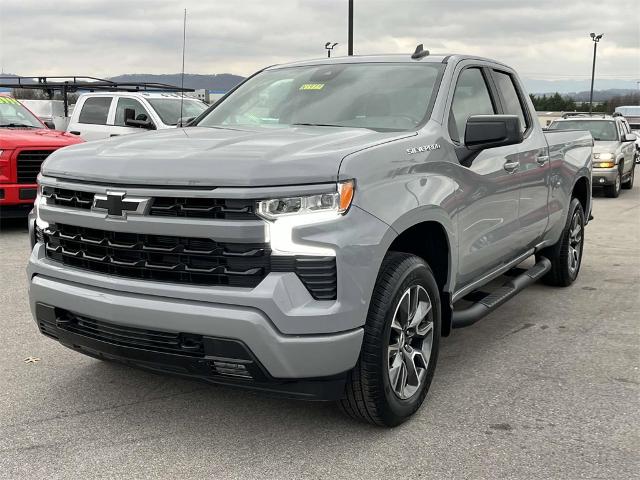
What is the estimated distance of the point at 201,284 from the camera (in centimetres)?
300

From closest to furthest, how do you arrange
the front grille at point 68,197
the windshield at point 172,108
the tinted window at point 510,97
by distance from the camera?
the front grille at point 68,197 < the tinted window at point 510,97 < the windshield at point 172,108

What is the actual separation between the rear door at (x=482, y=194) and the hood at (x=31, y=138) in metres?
6.08

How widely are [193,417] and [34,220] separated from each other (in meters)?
1.37

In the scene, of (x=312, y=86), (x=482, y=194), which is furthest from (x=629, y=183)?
(x=312, y=86)

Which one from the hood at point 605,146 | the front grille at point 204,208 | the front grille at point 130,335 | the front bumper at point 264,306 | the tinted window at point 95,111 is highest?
the tinted window at point 95,111

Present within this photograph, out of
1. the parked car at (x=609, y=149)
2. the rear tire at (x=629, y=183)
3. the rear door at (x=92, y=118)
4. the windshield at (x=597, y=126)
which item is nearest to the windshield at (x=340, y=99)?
the rear door at (x=92, y=118)

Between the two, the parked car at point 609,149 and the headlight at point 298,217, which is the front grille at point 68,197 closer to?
the headlight at point 298,217

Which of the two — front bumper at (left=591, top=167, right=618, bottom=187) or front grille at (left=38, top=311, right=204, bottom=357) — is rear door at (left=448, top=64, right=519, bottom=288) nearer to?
front grille at (left=38, top=311, right=204, bottom=357)

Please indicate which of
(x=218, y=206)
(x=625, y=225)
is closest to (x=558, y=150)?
(x=218, y=206)

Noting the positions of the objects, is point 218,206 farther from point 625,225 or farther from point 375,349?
point 625,225

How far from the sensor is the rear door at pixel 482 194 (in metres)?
4.07

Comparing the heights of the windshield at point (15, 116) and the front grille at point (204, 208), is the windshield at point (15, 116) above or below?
above

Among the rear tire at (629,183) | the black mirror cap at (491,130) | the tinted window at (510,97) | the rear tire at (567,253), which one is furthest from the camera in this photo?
the rear tire at (629,183)

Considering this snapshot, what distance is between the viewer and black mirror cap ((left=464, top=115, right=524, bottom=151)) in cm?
394
